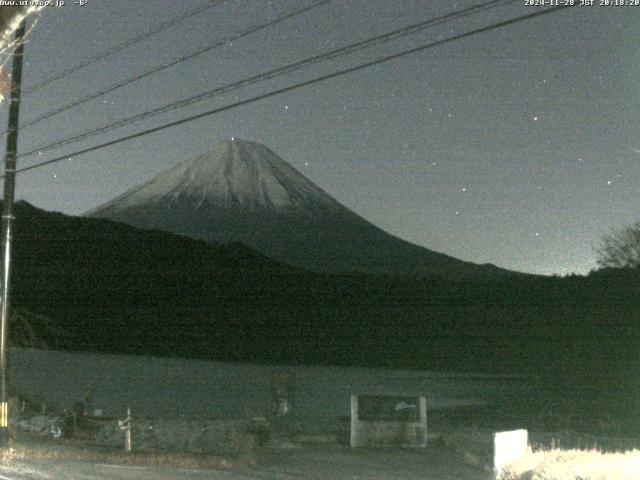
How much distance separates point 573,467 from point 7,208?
44.9 feet

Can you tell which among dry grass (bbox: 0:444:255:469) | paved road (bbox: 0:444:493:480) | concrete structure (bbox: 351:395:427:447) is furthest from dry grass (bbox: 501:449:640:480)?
concrete structure (bbox: 351:395:427:447)

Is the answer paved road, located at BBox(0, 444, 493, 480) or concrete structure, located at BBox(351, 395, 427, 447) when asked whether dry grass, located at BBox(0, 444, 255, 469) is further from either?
concrete structure, located at BBox(351, 395, 427, 447)

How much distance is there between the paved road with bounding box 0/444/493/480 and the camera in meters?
15.9

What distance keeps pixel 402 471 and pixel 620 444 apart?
7.37 metres

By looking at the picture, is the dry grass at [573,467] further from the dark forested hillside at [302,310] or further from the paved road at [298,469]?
the dark forested hillside at [302,310]

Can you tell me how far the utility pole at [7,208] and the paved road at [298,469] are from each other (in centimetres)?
230

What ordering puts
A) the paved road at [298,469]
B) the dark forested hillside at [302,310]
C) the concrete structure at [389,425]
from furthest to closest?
the dark forested hillside at [302,310] → the concrete structure at [389,425] → the paved road at [298,469]

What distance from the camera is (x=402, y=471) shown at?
16578 mm

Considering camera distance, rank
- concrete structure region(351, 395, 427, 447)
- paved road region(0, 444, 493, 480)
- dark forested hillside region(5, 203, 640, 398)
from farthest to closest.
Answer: dark forested hillside region(5, 203, 640, 398) → concrete structure region(351, 395, 427, 447) → paved road region(0, 444, 493, 480)

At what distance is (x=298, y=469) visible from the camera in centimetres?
1697

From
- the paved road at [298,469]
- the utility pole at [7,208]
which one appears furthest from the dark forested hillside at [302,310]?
the utility pole at [7,208]

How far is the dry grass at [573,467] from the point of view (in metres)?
11.8

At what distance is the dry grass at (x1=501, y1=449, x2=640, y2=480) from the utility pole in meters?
11.5

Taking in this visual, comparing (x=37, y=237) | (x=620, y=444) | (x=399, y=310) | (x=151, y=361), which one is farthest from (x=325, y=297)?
(x=620, y=444)
